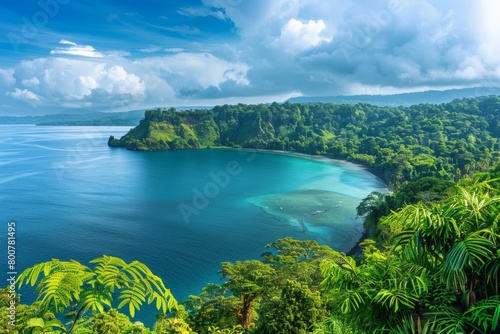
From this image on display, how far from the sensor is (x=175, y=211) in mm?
54062

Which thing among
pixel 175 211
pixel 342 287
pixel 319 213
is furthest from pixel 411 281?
pixel 175 211

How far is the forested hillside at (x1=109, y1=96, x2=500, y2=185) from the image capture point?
87.2m

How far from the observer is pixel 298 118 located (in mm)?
180000

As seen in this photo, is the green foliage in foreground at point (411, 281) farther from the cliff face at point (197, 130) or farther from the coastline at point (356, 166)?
the cliff face at point (197, 130)

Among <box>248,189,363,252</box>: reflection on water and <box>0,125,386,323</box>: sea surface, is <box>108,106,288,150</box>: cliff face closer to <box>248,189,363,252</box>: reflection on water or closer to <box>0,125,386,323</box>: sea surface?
<box>0,125,386,323</box>: sea surface

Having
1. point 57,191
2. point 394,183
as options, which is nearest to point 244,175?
point 394,183

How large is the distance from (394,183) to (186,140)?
9756cm

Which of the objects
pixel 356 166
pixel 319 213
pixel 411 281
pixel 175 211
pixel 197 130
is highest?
pixel 197 130

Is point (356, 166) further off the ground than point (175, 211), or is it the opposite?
point (356, 166)

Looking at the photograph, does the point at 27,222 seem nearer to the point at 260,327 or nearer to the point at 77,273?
the point at 260,327

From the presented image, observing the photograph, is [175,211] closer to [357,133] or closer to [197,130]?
[197,130]

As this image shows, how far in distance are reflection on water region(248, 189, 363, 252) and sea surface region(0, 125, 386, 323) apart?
0.15 metres

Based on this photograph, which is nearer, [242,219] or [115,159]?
[242,219]

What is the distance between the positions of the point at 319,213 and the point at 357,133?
122 m
